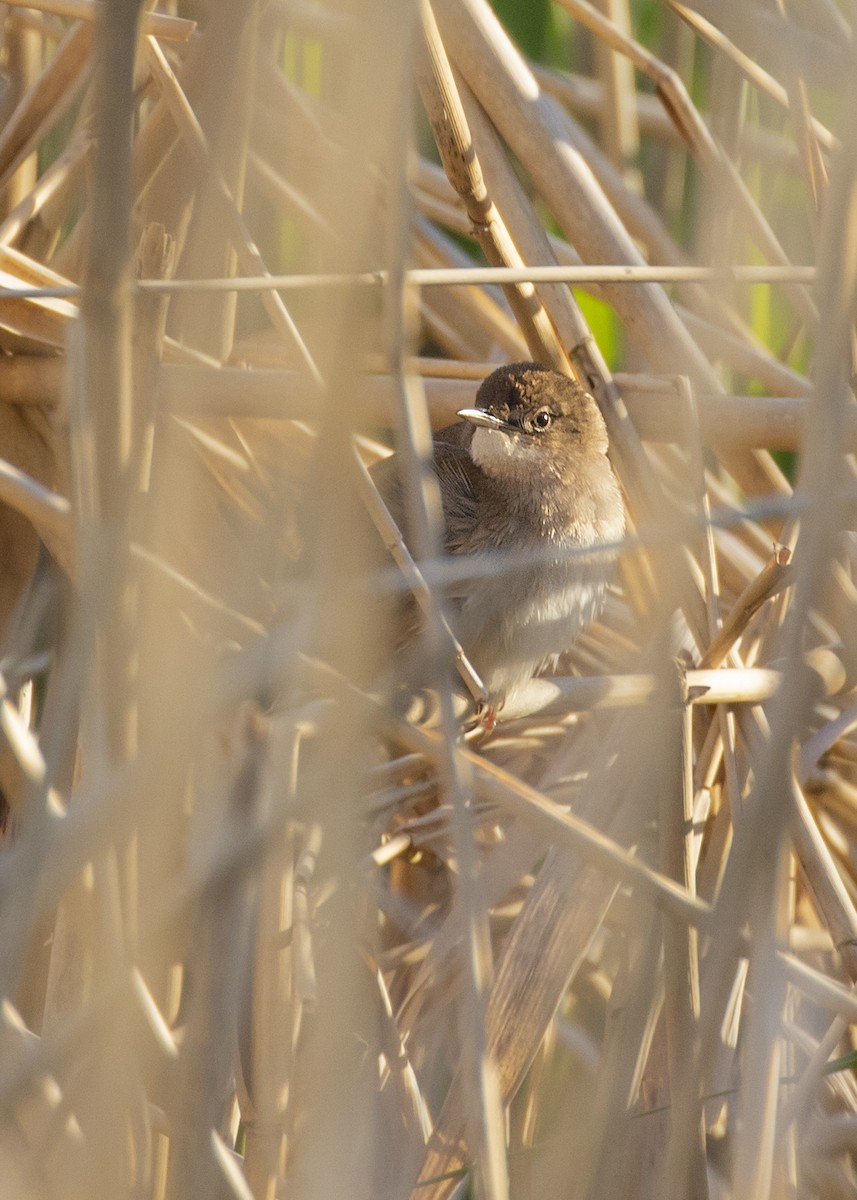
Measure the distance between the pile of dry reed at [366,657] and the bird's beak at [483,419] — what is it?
0.17 meters

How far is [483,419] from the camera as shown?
2428 mm

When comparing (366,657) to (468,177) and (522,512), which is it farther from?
(522,512)

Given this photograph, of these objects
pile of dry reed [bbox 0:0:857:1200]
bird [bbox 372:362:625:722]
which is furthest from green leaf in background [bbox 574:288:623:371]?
bird [bbox 372:362:625:722]

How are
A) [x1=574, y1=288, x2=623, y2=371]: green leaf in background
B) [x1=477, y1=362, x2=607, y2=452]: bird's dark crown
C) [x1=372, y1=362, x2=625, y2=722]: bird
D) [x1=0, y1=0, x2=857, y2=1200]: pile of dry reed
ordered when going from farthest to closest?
[x1=574, y1=288, x2=623, y2=371]: green leaf in background
[x1=477, y1=362, x2=607, y2=452]: bird's dark crown
[x1=372, y1=362, x2=625, y2=722]: bird
[x1=0, y1=0, x2=857, y2=1200]: pile of dry reed

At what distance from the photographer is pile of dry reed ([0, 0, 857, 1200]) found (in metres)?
1.14

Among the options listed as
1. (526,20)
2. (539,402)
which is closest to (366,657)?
(539,402)

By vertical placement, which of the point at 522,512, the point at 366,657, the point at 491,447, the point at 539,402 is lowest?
the point at 522,512

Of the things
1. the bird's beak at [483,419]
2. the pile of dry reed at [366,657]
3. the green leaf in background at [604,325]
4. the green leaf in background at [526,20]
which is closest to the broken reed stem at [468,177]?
the pile of dry reed at [366,657]

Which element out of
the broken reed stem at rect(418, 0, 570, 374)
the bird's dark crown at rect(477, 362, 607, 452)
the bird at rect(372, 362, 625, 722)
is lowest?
the bird at rect(372, 362, 625, 722)

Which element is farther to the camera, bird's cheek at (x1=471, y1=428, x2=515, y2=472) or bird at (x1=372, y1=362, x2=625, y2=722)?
bird's cheek at (x1=471, y1=428, x2=515, y2=472)

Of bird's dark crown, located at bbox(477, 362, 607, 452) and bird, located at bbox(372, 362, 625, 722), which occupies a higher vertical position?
bird's dark crown, located at bbox(477, 362, 607, 452)

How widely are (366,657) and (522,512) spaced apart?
1.39m

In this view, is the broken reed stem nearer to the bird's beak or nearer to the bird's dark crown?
the bird's dark crown

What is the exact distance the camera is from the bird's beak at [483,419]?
7.88ft
